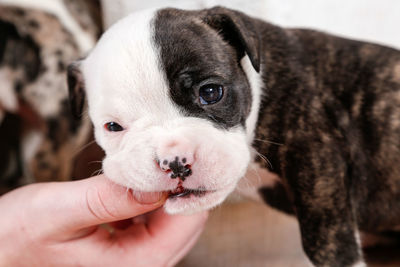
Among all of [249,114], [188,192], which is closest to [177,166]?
[188,192]

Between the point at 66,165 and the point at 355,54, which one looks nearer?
the point at 355,54

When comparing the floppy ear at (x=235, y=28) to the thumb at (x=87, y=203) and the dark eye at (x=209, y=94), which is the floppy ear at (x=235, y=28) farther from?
the thumb at (x=87, y=203)

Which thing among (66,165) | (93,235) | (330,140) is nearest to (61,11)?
(66,165)

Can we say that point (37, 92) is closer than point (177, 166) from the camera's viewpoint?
No

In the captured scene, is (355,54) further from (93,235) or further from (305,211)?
(93,235)

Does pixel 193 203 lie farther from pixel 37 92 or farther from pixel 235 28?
pixel 37 92

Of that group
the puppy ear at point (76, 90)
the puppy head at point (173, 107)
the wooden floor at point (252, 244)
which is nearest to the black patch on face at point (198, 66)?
the puppy head at point (173, 107)
